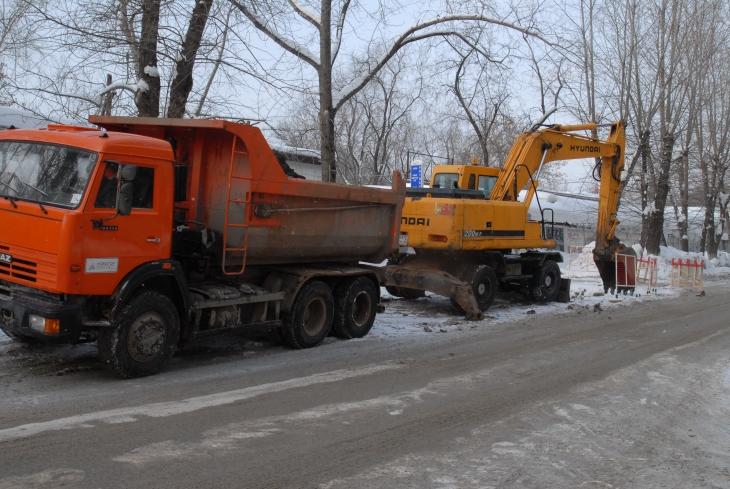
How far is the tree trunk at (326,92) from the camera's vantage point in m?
13.6

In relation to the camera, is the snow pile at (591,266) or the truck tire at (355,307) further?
the snow pile at (591,266)

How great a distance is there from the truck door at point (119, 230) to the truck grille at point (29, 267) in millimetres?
317

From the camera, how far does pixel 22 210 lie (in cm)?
667

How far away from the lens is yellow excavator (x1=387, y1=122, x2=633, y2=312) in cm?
1264

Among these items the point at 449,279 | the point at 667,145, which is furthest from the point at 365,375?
the point at 667,145

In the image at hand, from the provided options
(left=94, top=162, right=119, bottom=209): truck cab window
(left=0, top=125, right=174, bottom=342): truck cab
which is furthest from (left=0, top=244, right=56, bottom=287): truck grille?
(left=94, top=162, right=119, bottom=209): truck cab window

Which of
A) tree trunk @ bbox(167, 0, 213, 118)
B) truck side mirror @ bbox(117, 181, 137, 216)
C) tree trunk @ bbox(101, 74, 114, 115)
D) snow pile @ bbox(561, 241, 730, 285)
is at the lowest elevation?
snow pile @ bbox(561, 241, 730, 285)

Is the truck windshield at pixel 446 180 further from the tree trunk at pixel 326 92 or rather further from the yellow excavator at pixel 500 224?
the tree trunk at pixel 326 92

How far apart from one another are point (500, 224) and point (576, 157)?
338cm

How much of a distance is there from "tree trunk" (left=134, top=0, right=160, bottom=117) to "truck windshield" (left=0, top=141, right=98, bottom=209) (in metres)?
4.68

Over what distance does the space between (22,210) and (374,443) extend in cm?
431

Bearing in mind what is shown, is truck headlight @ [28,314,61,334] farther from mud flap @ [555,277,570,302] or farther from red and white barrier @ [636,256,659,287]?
red and white barrier @ [636,256,659,287]

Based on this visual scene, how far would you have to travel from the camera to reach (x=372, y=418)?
19.9 feet

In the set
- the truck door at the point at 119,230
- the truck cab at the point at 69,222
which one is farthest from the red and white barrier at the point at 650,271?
the truck cab at the point at 69,222
